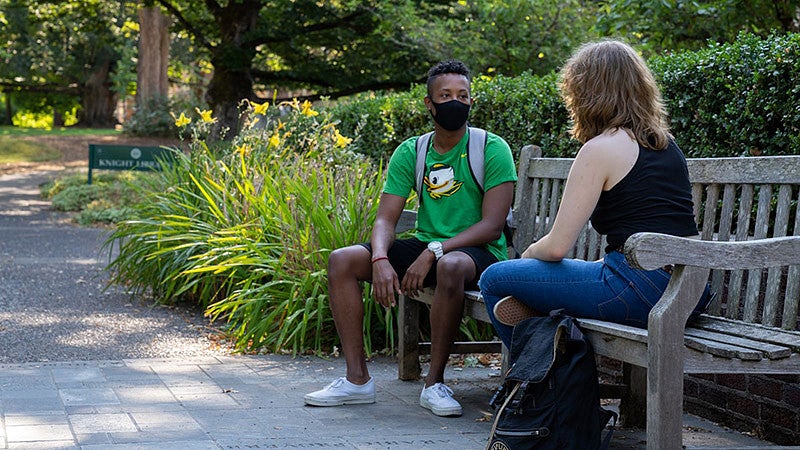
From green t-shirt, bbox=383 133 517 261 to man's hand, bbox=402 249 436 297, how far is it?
0.80ft

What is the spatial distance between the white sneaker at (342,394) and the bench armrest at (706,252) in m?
1.90

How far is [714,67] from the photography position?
14.8ft

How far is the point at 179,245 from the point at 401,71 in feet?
51.3

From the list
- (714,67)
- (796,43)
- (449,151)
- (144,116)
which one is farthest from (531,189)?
(144,116)

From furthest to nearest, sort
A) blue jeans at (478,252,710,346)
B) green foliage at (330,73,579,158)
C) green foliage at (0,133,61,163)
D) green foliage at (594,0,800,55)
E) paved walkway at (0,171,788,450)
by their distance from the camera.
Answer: green foliage at (0,133,61,163) < green foliage at (594,0,800,55) < green foliage at (330,73,579,158) < paved walkway at (0,171,788,450) < blue jeans at (478,252,710,346)

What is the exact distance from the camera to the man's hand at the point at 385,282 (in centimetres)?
459

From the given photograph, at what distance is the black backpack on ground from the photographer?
3.32 meters

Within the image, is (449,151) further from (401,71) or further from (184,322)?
(401,71)

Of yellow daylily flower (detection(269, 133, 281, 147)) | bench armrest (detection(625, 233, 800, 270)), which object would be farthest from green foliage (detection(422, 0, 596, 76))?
bench armrest (detection(625, 233, 800, 270))

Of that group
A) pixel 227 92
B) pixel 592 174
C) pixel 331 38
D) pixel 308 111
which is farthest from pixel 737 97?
pixel 227 92

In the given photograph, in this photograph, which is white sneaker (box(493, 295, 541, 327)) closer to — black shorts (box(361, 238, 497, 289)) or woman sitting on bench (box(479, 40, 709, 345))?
woman sitting on bench (box(479, 40, 709, 345))

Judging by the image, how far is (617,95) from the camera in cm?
357

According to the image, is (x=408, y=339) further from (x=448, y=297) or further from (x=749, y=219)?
(x=749, y=219)

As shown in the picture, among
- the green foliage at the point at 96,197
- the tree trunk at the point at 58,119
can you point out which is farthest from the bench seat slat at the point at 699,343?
the tree trunk at the point at 58,119
